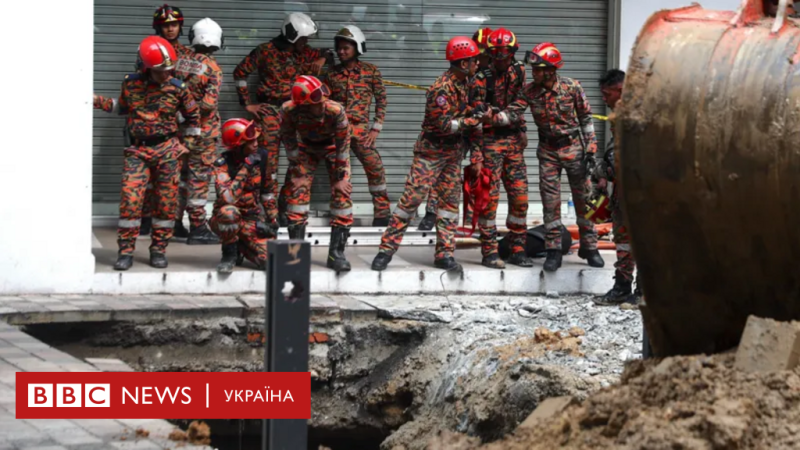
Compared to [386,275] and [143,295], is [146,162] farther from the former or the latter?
[386,275]

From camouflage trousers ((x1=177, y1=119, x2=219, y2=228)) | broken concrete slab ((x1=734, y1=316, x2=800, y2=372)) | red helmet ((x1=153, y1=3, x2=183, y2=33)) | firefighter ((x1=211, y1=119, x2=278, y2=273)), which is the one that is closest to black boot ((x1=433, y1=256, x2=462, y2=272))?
firefighter ((x1=211, y1=119, x2=278, y2=273))

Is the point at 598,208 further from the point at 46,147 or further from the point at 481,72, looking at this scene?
the point at 46,147

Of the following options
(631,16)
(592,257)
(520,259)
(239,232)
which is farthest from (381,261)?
(631,16)

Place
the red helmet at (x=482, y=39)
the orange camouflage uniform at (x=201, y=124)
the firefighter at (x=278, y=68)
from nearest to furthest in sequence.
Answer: the red helmet at (x=482, y=39)
the orange camouflage uniform at (x=201, y=124)
the firefighter at (x=278, y=68)

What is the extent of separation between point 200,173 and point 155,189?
56.8 inches

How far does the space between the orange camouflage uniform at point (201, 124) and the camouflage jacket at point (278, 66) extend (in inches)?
31.5

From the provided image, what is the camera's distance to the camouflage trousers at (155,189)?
928 centimetres

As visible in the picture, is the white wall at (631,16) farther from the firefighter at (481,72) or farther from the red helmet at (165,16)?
the red helmet at (165,16)

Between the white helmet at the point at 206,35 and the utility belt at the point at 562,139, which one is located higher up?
the white helmet at the point at 206,35

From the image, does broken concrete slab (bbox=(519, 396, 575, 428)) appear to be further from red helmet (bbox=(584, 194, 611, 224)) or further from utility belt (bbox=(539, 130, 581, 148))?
utility belt (bbox=(539, 130, 581, 148))

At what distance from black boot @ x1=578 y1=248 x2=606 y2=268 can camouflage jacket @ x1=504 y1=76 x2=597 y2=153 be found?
0.99 metres

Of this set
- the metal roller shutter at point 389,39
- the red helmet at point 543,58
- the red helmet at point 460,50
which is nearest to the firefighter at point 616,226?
the red helmet at point 543,58

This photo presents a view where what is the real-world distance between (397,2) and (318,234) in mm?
3135

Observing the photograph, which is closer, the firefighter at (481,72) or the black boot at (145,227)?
the firefighter at (481,72)
